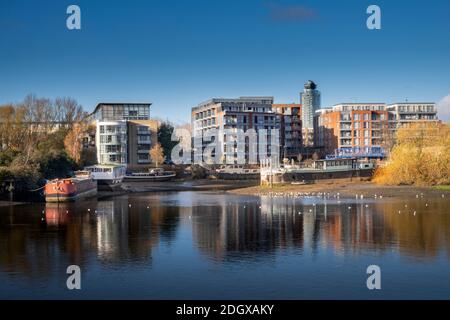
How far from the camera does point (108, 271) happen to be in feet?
103

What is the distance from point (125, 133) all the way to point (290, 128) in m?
51.7

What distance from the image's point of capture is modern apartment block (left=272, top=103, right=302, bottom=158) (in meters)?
170

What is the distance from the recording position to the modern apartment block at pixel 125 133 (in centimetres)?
14662

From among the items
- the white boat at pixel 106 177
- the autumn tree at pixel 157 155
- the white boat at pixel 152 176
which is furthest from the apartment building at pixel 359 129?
the white boat at pixel 106 177

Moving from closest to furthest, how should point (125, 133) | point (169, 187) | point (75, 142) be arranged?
point (169, 187) < point (75, 142) < point (125, 133)

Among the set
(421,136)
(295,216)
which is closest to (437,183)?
(421,136)

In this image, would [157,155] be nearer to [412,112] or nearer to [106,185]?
[106,185]

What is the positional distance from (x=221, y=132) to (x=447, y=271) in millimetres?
126692

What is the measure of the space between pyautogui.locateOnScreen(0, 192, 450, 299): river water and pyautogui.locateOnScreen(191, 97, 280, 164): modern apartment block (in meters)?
91.5

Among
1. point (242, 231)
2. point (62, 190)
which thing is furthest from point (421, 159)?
point (62, 190)

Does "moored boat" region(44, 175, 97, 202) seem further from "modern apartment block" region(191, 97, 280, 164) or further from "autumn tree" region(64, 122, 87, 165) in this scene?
"modern apartment block" region(191, 97, 280, 164)

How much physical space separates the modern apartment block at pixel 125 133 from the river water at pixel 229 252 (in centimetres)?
8333

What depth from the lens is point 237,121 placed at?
155m

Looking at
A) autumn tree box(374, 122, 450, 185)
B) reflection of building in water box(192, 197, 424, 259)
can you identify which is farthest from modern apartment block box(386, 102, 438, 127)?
reflection of building in water box(192, 197, 424, 259)
